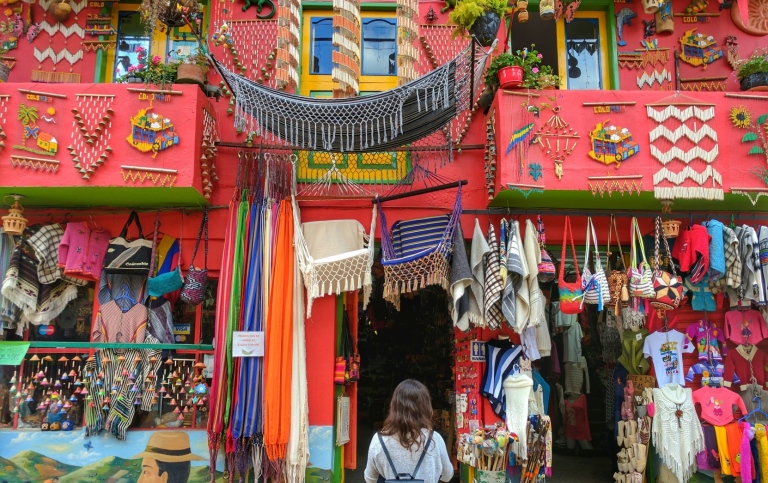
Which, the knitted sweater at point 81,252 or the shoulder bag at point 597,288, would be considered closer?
the shoulder bag at point 597,288

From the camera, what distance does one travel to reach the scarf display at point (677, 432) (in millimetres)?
6117

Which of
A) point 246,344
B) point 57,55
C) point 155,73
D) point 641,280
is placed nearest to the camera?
point 246,344

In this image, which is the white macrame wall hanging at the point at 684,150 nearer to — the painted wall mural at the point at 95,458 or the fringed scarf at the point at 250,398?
the fringed scarf at the point at 250,398

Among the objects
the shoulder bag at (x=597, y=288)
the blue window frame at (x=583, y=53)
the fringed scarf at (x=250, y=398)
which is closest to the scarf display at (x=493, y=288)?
the shoulder bag at (x=597, y=288)

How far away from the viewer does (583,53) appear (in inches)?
293

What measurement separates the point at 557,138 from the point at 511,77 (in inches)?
30.5

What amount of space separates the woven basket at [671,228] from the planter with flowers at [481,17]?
2.70 metres

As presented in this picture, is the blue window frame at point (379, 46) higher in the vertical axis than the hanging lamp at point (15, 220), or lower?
higher

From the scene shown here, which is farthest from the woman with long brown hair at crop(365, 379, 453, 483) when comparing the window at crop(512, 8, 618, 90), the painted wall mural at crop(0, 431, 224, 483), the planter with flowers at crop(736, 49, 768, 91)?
the planter with flowers at crop(736, 49, 768, 91)

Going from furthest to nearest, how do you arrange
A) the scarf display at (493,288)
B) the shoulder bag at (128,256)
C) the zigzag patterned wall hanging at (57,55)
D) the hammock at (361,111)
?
the zigzag patterned wall hanging at (57,55)
the shoulder bag at (128,256)
the scarf display at (493,288)
the hammock at (361,111)

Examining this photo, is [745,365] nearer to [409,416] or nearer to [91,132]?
[409,416]

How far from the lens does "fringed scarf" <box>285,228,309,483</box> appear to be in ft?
19.1

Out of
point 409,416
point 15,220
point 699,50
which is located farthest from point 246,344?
point 699,50

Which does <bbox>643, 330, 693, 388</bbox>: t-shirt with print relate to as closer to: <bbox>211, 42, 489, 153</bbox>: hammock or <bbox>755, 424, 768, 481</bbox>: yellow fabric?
<bbox>755, 424, 768, 481</bbox>: yellow fabric
